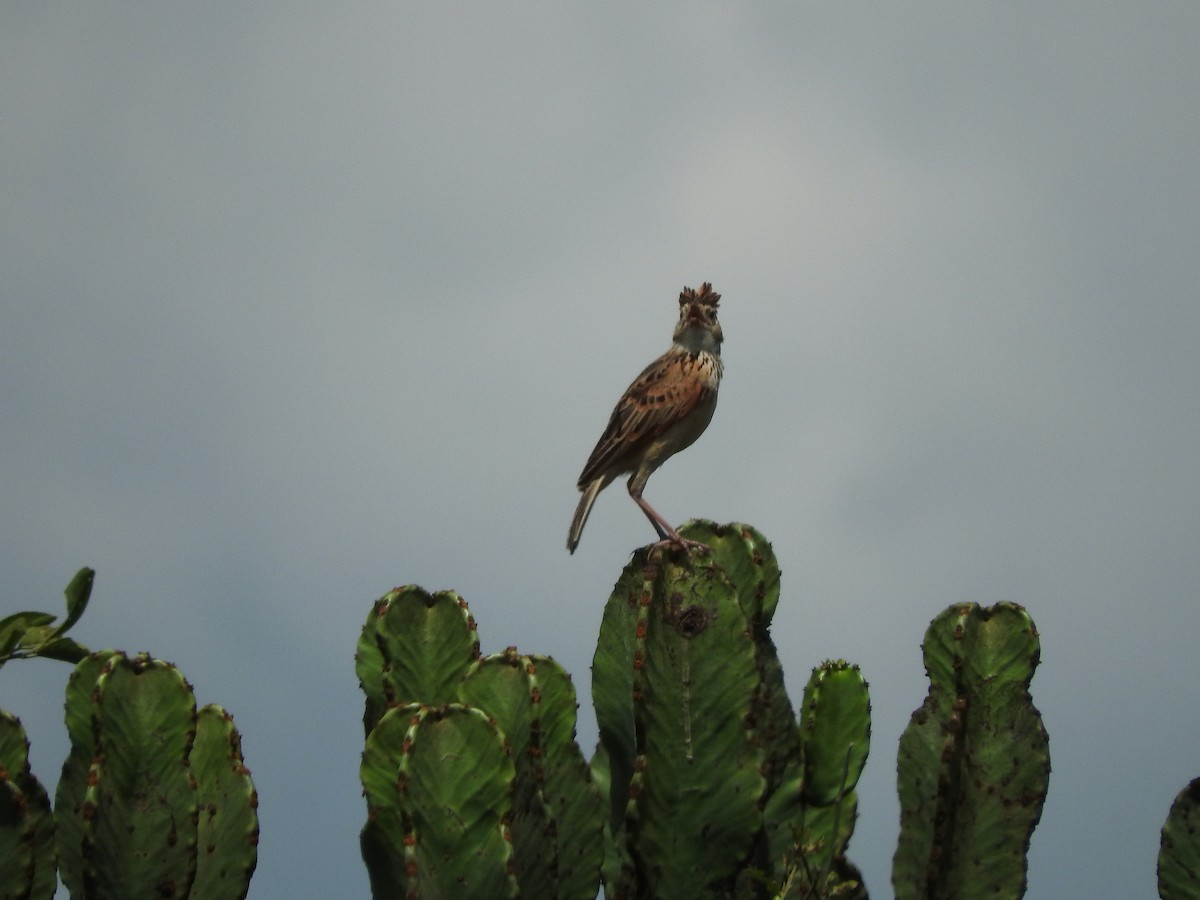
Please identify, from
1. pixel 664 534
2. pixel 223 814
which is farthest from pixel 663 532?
pixel 223 814

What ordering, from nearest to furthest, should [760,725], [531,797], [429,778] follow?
1. [429,778]
2. [531,797]
3. [760,725]

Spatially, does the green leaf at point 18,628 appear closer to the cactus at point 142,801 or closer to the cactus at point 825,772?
the cactus at point 142,801

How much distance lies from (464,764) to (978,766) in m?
2.51

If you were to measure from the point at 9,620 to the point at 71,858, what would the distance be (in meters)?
1.01

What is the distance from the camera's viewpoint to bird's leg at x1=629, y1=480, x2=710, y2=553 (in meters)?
5.95

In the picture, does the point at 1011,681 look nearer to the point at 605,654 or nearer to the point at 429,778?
the point at 605,654

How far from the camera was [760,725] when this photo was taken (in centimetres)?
619

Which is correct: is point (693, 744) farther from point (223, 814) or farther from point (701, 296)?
point (701, 296)

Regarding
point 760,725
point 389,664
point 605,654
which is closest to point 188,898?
point 389,664

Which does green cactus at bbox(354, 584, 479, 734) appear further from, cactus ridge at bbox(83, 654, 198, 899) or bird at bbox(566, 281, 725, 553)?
bird at bbox(566, 281, 725, 553)

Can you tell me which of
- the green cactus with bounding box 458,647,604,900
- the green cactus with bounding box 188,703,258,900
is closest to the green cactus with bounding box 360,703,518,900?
the green cactus with bounding box 458,647,604,900

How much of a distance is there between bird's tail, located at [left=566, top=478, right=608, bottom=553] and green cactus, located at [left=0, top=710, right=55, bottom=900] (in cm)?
296

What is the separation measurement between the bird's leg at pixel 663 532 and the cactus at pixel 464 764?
66 centimetres

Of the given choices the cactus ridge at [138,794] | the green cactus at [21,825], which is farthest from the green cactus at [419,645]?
the green cactus at [21,825]
